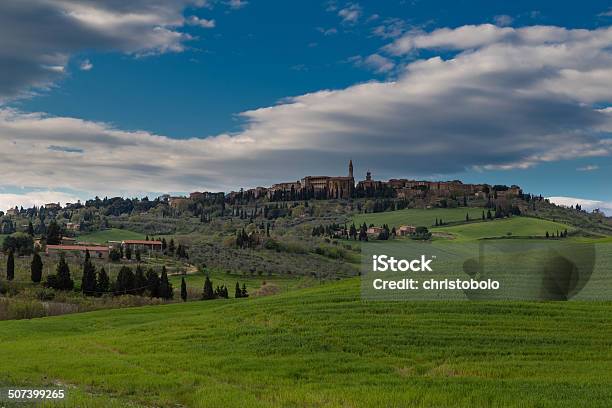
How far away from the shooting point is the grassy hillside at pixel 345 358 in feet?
66.3

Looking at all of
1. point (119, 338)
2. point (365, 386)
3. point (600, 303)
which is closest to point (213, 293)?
point (119, 338)

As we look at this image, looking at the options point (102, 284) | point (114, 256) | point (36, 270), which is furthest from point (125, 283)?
point (114, 256)

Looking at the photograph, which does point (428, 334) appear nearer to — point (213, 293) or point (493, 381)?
point (493, 381)

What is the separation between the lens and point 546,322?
3147cm

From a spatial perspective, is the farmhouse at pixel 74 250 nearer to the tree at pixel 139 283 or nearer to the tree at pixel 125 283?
the tree at pixel 139 283

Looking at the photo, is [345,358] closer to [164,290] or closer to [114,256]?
[164,290]

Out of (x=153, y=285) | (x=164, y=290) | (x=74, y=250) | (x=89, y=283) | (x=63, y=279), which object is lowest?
(x=164, y=290)

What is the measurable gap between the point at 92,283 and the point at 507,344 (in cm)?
9575

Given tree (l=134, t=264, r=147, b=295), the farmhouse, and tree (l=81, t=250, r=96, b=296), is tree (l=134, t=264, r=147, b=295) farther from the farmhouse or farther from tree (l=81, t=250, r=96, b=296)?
the farmhouse

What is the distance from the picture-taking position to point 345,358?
87.0 ft

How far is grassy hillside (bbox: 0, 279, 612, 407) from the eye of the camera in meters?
20.2

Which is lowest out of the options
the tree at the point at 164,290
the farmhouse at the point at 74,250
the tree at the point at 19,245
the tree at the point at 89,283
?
the tree at the point at 164,290

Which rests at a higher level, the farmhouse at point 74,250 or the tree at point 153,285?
the farmhouse at point 74,250

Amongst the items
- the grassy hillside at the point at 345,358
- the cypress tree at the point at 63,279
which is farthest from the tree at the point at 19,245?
the grassy hillside at the point at 345,358
